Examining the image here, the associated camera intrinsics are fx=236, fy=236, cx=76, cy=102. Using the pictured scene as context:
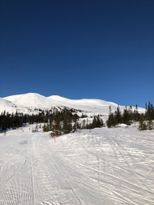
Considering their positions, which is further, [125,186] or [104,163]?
[104,163]

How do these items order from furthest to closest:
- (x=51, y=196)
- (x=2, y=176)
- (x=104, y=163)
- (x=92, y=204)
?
(x=104, y=163) → (x=2, y=176) → (x=51, y=196) → (x=92, y=204)

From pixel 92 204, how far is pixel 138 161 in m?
4.76

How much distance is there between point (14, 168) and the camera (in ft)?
33.0

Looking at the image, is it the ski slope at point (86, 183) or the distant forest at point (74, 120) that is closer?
the ski slope at point (86, 183)

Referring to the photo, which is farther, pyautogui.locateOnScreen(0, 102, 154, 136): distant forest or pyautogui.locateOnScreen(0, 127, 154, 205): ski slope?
Answer: pyautogui.locateOnScreen(0, 102, 154, 136): distant forest

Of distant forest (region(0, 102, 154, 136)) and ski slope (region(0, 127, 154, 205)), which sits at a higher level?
distant forest (region(0, 102, 154, 136))

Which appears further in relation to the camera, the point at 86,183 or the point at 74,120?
the point at 74,120

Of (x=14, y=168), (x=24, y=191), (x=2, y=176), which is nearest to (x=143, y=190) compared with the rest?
(x=24, y=191)

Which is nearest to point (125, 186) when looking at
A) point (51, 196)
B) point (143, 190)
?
point (143, 190)

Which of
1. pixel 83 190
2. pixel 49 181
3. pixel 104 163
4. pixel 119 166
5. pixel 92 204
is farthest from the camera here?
pixel 104 163

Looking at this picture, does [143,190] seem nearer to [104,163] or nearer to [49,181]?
[49,181]

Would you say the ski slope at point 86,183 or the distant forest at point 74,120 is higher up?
the distant forest at point 74,120

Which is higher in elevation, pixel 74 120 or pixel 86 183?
pixel 74 120

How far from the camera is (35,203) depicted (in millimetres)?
5465
